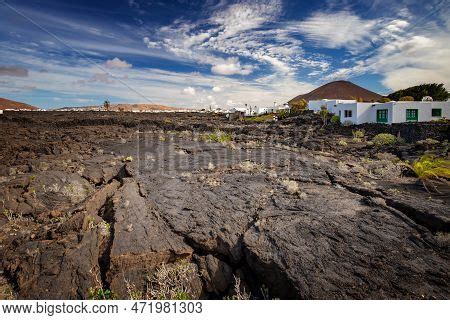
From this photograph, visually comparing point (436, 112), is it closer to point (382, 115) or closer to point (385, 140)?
point (382, 115)

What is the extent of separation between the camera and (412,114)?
123 ft

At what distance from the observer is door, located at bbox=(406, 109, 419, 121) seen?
123 ft

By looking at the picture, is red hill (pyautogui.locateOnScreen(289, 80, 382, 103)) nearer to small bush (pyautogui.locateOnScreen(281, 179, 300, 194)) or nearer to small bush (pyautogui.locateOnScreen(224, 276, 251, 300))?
small bush (pyautogui.locateOnScreen(281, 179, 300, 194))

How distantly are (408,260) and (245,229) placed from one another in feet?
10.6

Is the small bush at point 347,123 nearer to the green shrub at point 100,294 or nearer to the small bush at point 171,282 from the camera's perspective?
the small bush at point 171,282

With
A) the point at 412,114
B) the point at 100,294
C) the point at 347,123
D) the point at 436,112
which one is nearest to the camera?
the point at 100,294

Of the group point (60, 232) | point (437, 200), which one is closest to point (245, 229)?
point (60, 232)

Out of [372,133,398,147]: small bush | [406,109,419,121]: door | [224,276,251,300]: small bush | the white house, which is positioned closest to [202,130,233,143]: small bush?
[372,133,398,147]: small bush

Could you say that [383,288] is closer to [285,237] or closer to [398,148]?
[285,237]

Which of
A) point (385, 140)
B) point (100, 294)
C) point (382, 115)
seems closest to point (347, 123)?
point (382, 115)

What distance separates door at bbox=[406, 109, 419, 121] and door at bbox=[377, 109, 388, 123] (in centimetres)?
251

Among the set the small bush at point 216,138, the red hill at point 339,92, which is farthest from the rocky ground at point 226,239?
the red hill at point 339,92

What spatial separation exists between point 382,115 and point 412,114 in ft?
11.4

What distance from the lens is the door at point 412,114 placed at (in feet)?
123
